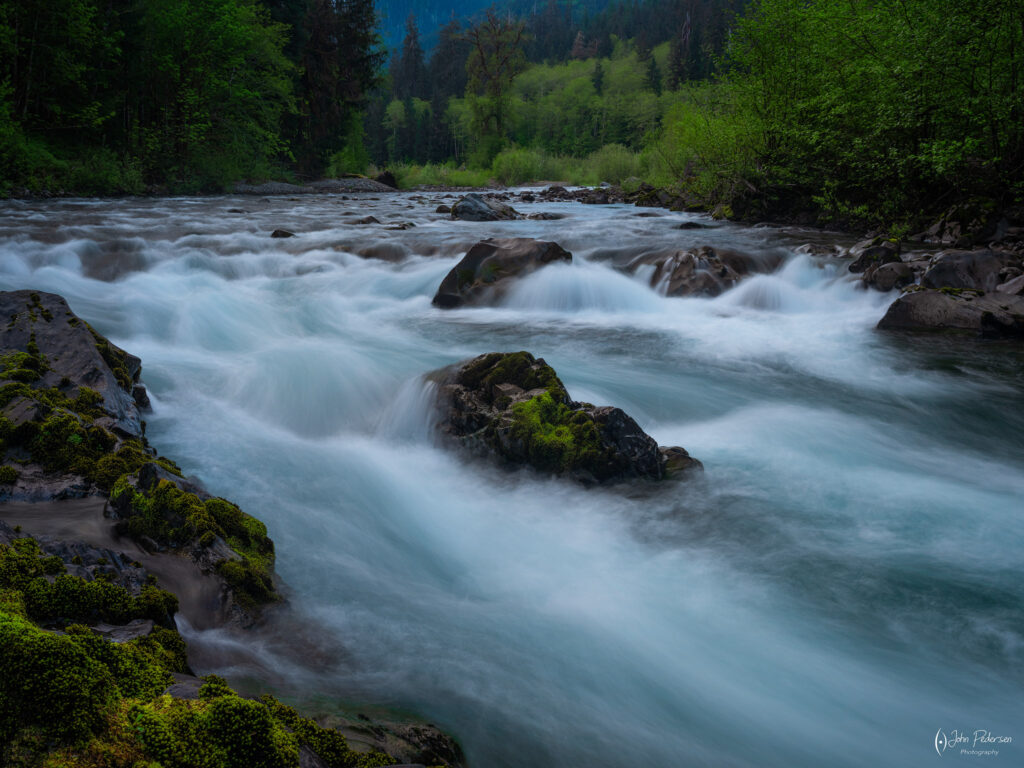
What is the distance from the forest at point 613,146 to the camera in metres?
11.0

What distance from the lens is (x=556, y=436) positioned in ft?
14.7

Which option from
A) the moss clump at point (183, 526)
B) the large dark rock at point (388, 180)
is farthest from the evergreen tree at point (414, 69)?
the moss clump at point (183, 526)

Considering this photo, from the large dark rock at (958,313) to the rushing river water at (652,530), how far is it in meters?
0.37

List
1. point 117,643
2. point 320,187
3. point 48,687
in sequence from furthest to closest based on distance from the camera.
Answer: point 320,187, point 117,643, point 48,687

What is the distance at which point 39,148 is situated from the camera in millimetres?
19891

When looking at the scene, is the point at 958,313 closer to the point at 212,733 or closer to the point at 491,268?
the point at 491,268

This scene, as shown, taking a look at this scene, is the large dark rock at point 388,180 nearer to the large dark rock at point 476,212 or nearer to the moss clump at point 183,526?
the large dark rock at point 476,212

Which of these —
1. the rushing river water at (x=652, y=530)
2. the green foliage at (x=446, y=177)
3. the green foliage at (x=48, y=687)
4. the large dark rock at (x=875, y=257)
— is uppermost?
the green foliage at (x=446, y=177)

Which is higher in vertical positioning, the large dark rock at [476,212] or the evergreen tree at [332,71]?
the evergreen tree at [332,71]

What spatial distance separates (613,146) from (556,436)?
44108 millimetres

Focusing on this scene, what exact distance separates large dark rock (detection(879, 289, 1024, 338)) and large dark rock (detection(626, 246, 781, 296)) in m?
2.66

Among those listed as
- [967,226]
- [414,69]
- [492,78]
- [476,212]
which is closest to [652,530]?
[967,226]

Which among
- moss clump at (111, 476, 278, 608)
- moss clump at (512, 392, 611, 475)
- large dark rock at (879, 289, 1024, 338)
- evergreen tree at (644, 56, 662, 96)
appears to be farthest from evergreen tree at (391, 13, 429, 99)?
moss clump at (111, 476, 278, 608)

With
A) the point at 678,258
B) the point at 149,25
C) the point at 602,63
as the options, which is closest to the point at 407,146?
the point at 602,63
